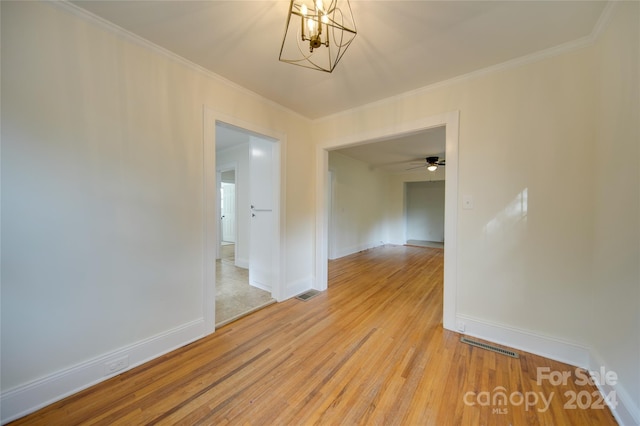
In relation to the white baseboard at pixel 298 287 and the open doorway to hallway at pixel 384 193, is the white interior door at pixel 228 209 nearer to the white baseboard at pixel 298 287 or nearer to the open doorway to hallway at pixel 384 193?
the open doorway to hallway at pixel 384 193

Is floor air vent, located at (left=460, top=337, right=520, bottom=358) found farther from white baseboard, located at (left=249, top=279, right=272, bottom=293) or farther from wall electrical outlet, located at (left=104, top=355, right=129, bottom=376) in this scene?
wall electrical outlet, located at (left=104, top=355, right=129, bottom=376)

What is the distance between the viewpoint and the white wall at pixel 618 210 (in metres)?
1.27

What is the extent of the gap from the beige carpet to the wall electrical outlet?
755 mm

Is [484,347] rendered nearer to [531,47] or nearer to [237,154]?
[531,47]

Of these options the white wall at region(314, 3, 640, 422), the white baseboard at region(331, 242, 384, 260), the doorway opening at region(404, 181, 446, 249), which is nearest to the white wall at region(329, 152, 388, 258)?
the white baseboard at region(331, 242, 384, 260)

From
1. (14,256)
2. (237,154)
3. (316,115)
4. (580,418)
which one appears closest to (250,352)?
(14,256)

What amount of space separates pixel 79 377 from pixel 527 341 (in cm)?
344

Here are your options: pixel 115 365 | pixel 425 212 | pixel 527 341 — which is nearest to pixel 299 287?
pixel 115 365

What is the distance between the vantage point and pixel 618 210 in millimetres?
1446

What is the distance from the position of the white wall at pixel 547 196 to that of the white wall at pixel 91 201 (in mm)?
2594

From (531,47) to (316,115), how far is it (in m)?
2.25

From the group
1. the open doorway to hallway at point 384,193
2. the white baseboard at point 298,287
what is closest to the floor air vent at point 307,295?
the white baseboard at point 298,287

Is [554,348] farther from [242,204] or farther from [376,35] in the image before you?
[242,204]

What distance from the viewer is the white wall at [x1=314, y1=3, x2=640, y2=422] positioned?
56.9 inches
